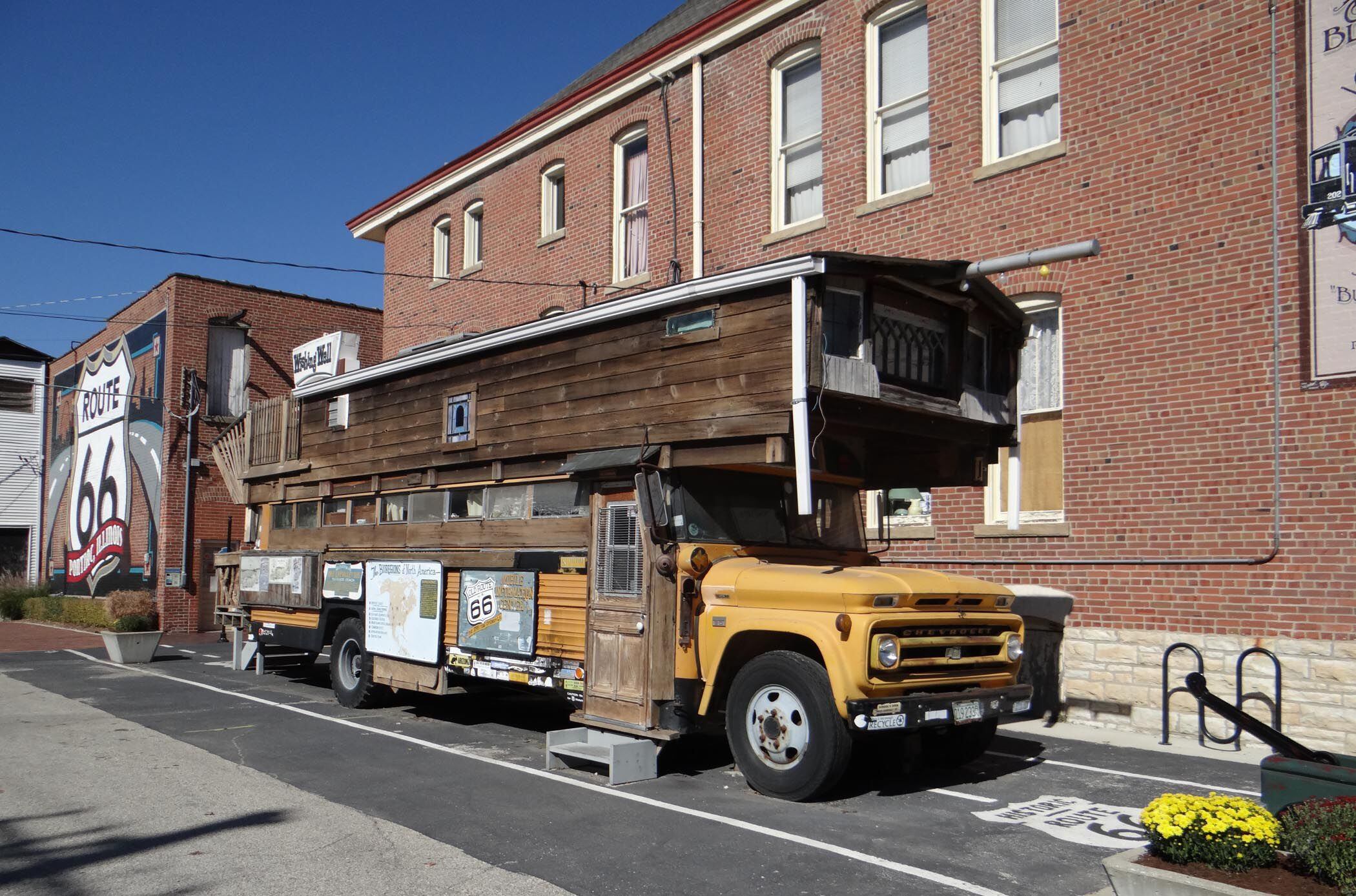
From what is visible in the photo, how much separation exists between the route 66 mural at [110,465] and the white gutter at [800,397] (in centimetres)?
2168

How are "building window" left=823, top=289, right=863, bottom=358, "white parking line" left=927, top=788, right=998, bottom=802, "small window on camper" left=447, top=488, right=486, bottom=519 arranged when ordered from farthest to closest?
"small window on camper" left=447, top=488, right=486, bottom=519, "building window" left=823, top=289, right=863, bottom=358, "white parking line" left=927, top=788, right=998, bottom=802

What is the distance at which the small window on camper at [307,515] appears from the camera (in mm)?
13547

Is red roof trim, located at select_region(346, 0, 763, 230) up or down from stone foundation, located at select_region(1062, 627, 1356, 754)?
up

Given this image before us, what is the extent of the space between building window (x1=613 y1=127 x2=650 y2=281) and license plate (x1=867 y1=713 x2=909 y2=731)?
38.9ft

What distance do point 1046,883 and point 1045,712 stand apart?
6150mm

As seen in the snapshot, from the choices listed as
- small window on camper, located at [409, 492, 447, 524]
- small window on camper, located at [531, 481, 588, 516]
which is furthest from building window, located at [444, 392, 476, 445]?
small window on camper, located at [531, 481, 588, 516]

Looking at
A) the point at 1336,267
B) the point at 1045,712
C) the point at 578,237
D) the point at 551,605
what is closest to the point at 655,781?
the point at 551,605

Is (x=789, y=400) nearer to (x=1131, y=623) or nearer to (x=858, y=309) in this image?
(x=858, y=309)

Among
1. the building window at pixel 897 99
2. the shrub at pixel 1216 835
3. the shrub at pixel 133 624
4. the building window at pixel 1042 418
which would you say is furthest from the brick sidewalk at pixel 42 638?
the shrub at pixel 1216 835

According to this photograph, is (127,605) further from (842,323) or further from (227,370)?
(842,323)

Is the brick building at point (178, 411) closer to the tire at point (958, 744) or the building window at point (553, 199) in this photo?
the building window at point (553, 199)

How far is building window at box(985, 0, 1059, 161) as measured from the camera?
12.6 meters

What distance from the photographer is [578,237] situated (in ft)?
62.7

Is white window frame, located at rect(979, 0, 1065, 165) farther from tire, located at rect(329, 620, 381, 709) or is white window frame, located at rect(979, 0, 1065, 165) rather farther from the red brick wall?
tire, located at rect(329, 620, 381, 709)
